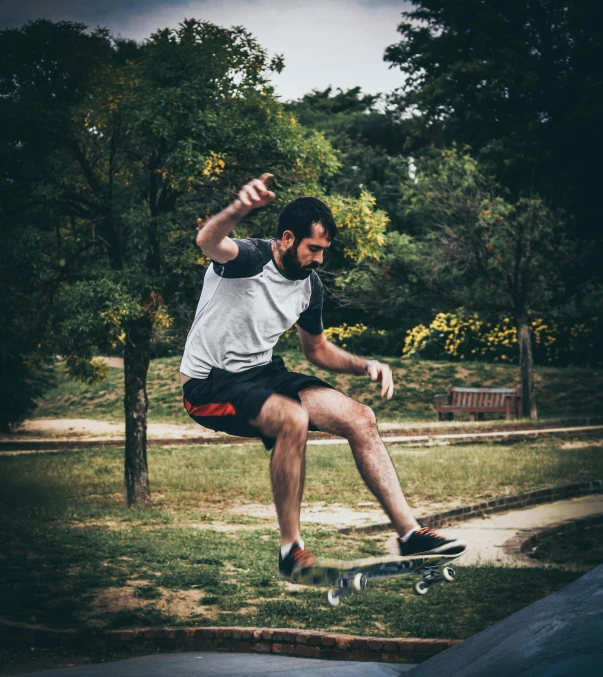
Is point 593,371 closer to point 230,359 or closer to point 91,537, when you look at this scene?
point 91,537

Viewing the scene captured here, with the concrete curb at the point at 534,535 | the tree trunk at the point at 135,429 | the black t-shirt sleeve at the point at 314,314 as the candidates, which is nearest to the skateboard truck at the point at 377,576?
the black t-shirt sleeve at the point at 314,314

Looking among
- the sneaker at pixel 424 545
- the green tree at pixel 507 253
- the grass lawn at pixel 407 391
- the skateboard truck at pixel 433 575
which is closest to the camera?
the sneaker at pixel 424 545

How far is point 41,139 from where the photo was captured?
12.9 meters

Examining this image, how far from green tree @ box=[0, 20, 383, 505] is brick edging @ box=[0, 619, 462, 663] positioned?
15.9ft

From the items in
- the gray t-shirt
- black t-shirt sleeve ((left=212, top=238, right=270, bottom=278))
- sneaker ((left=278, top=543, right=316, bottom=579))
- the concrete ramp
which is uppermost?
black t-shirt sleeve ((left=212, top=238, right=270, bottom=278))

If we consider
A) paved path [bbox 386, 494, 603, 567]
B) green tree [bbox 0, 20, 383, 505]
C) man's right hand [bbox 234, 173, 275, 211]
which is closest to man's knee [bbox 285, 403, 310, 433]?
man's right hand [bbox 234, 173, 275, 211]

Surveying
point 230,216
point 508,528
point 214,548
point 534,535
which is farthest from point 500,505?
point 230,216

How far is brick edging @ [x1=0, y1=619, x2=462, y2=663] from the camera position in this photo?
7.70 meters

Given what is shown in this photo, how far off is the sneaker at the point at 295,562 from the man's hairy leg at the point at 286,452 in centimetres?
6

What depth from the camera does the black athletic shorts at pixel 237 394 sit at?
379cm

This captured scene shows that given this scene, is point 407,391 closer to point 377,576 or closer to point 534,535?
point 534,535

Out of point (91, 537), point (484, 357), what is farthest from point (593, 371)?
point (91, 537)

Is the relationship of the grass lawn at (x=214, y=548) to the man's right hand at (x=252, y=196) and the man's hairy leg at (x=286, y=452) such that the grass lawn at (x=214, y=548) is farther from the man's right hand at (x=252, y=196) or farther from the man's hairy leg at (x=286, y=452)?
the man's right hand at (x=252, y=196)

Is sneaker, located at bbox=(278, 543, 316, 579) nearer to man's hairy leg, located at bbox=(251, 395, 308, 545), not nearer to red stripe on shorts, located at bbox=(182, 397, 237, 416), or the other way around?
man's hairy leg, located at bbox=(251, 395, 308, 545)
